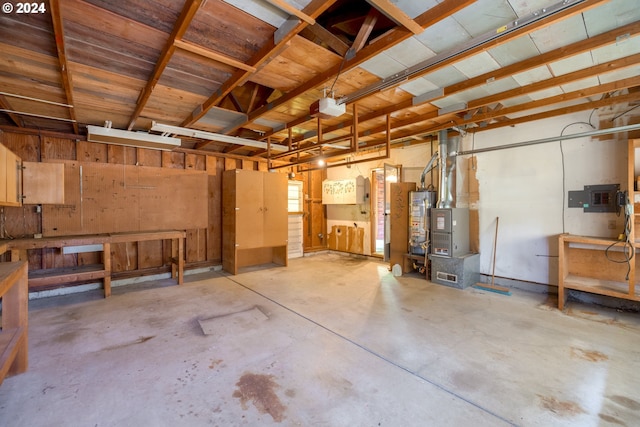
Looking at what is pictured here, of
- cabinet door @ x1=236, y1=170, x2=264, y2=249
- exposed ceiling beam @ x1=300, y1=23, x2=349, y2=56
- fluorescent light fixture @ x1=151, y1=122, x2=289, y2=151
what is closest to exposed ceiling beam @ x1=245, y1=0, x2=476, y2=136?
exposed ceiling beam @ x1=300, y1=23, x2=349, y2=56

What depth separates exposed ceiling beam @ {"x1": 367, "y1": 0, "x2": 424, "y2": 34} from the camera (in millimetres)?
1553

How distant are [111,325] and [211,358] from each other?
1474 mm

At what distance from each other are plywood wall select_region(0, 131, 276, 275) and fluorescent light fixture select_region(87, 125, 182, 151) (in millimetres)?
354

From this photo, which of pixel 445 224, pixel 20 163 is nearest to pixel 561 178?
pixel 445 224

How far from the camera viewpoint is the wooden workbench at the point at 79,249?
3.34 m

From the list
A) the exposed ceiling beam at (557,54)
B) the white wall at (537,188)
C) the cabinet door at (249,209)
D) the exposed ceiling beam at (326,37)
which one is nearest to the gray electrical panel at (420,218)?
the white wall at (537,188)

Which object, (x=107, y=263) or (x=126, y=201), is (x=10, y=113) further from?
(x=107, y=263)

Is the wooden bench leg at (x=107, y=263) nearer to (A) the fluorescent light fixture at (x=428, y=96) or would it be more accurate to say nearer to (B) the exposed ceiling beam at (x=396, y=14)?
(B) the exposed ceiling beam at (x=396, y=14)

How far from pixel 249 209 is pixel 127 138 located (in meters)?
2.14

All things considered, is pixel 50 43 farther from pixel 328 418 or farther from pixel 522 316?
pixel 522 316

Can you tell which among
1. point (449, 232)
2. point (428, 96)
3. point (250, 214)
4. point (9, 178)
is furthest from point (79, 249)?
point (449, 232)

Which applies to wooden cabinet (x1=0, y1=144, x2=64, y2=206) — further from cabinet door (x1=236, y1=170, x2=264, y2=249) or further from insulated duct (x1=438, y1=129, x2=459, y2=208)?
insulated duct (x1=438, y1=129, x2=459, y2=208)

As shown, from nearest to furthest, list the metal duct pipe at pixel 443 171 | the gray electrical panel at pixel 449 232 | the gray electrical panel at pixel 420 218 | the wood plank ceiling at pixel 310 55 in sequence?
the wood plank ceiling at pixel 310 55, the gray electrical panel at pixel 449 232, the metal duct pipe at pixel 443 171, the gray electrical panel at pixel 420 218

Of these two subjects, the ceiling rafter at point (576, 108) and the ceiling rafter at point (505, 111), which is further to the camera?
the ceiling rafter at point (576, 108)
